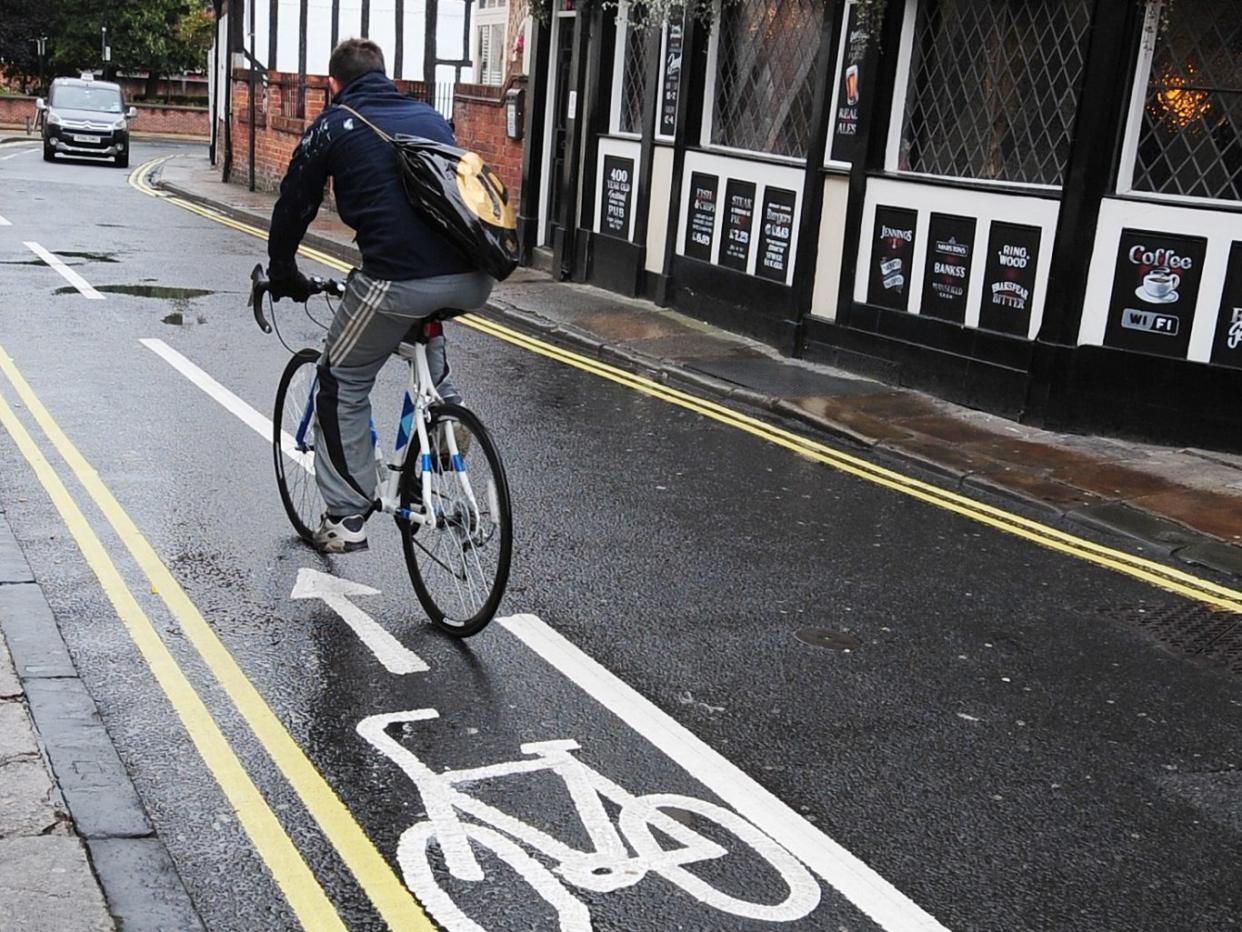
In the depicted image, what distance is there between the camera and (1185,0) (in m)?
9.16

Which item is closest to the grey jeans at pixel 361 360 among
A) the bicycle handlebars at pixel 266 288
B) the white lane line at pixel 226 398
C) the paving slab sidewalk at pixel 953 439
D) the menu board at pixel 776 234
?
the bicycle handlebars at pixel 266 288

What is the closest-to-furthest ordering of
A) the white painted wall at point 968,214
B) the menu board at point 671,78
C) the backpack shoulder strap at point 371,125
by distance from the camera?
the backpack shoulder strap at point 371,125
the white painted wall at point 968,214
the menu board at point 671,78

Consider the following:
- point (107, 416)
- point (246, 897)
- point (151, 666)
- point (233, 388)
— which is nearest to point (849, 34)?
point (233, 388)

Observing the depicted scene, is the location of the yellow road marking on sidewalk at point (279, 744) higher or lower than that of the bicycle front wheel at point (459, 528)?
lower

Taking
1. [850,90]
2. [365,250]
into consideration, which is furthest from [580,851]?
[850,90]

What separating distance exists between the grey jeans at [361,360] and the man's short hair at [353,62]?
2.56 feet

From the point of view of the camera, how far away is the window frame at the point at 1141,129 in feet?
29.9

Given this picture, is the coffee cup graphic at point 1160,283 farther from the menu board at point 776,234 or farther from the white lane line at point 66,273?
the white lane line at point 66,273

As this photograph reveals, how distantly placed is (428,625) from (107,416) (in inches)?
150

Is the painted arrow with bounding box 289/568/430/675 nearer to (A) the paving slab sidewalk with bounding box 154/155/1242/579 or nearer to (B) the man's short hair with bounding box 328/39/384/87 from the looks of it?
(B) the man's short hair with bounding box 328/39/384/87

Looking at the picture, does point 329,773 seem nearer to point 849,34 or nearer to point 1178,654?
point 1178,654

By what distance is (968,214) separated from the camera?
1039 centimetres

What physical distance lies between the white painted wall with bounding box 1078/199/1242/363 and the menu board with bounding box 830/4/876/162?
8.11 ft

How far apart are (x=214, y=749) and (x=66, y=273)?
36.4ft
